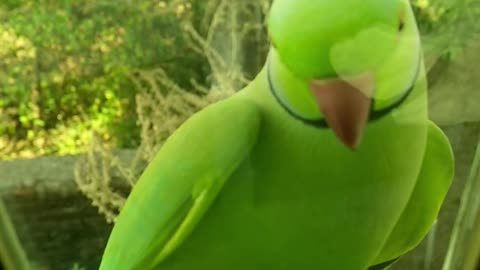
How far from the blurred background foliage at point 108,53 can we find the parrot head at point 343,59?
0.06 meters

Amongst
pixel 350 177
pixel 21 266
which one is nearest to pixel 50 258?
pixel 21 266

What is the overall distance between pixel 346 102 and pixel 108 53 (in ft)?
0.50

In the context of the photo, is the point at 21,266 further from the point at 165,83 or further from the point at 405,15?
the point at 405,15

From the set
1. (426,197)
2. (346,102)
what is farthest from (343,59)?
(426,197)

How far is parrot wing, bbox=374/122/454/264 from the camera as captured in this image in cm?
35

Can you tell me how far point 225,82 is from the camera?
376 mm

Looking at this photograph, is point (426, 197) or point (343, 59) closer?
point (343, 59)

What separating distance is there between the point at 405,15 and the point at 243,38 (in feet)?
0.36

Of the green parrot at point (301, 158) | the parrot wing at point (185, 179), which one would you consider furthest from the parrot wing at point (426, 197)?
the parrot wing at point (185, 179)

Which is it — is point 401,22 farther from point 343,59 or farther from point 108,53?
point 108,53

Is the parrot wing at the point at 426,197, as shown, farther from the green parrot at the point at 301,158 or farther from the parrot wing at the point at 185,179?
the parrot wing at the point at 185,179

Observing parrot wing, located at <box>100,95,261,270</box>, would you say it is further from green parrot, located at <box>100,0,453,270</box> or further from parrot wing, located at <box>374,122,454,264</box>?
parrot wing, located at <box>374,122,454,264</box>

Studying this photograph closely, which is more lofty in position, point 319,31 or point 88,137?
point 319,31

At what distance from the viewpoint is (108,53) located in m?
0.36
